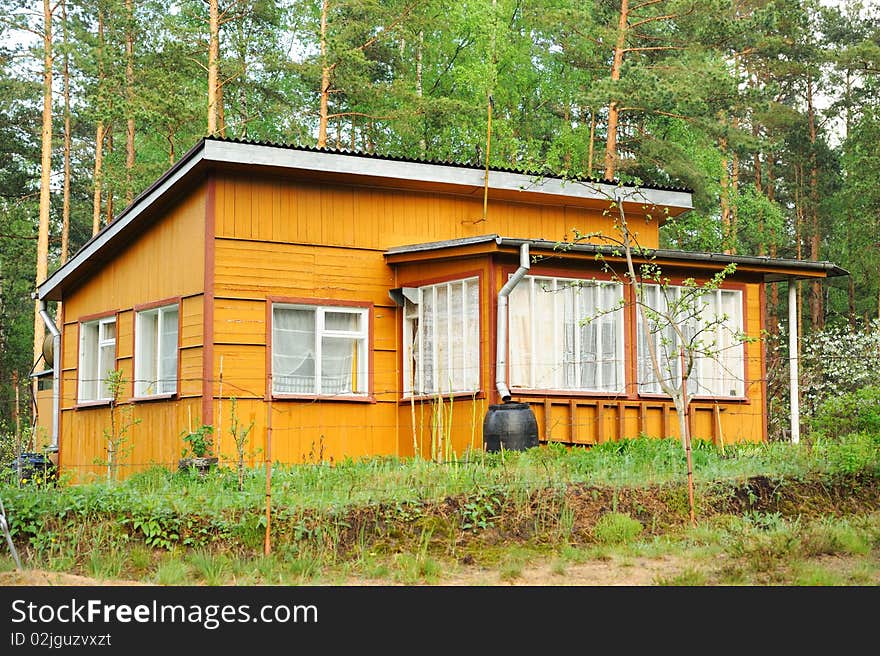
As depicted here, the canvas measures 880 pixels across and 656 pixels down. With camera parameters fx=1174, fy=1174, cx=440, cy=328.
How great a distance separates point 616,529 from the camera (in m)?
10.3

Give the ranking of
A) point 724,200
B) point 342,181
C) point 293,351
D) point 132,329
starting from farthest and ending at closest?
point 724,200, point 132,329, point 342,181, point 293,351

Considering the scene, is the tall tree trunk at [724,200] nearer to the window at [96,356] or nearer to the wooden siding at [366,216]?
the wooden siding at [366,216]

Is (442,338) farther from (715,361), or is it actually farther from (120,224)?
(120,224)

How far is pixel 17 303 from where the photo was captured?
3859 cm

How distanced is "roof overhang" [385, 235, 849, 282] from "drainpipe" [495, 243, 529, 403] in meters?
0.24

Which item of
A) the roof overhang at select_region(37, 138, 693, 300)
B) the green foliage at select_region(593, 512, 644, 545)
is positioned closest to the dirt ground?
the green foliage at select_region(593, 512, 644, 545)

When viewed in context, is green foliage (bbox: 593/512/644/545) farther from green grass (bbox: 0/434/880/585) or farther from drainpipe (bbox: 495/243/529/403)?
drainpipe (bbox: 495/243/529/403)

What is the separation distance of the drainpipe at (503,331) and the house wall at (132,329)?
3.80m

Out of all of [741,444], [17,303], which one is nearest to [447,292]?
[741,444]

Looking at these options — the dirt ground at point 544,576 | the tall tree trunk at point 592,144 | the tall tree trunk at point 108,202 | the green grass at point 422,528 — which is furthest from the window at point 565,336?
the tall tree trunk at point 108,202

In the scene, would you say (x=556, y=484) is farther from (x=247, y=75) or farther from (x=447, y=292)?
(x=247, y=75)

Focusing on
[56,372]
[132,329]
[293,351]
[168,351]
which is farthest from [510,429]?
[56,372]

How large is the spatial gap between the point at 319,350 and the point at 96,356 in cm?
489

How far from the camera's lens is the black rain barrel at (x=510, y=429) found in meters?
13.4
